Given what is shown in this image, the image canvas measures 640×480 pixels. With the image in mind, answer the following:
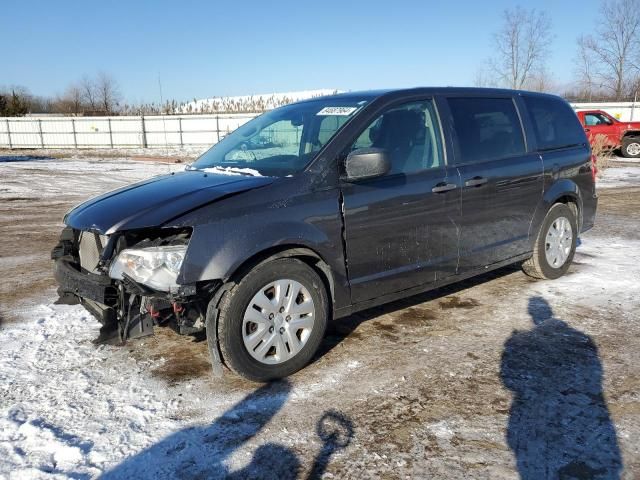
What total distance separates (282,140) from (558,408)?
8.76 ft

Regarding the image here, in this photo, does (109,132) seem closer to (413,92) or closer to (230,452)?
(413,92)

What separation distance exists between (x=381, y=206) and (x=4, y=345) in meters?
3.03

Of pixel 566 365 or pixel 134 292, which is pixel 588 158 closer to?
pixel 566 365

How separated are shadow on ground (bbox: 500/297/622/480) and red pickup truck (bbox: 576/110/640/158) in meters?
18.7

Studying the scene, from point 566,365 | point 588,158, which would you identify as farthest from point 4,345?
point 588,158

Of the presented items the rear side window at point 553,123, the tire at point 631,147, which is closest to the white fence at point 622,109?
the tire at point 631,147

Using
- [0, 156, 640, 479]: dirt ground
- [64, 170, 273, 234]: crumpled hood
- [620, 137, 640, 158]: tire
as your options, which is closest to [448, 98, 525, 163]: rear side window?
[0, 156, 640, 479]: dirt ground

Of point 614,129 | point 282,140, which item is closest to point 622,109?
point 614,129

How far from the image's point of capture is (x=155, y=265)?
314cm

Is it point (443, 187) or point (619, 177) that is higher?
point (443, 187)

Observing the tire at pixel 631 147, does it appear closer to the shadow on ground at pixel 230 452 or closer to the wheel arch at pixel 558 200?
the wheel arch at pixel 558 200

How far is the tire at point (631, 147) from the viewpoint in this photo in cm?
2055

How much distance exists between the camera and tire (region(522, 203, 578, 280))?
5398mm

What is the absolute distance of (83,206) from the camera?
381cm
